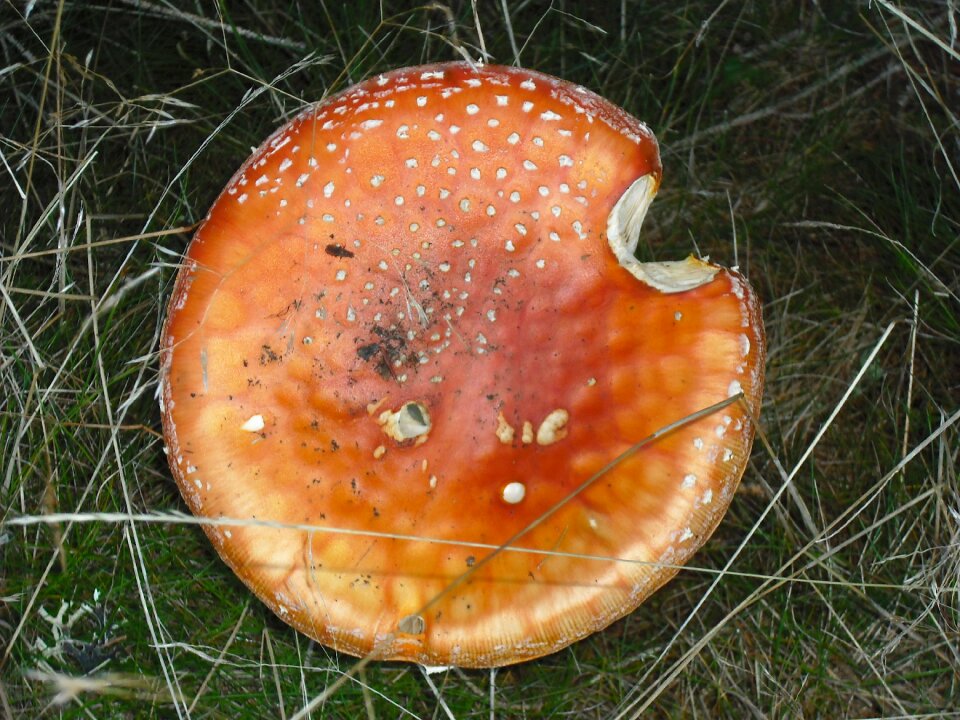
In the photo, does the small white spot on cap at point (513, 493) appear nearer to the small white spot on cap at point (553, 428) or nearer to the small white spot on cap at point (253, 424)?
the small white spot on cap at point (553, 428)

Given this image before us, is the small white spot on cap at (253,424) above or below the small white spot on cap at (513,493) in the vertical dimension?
above

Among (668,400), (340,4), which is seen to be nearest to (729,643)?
(668,400)

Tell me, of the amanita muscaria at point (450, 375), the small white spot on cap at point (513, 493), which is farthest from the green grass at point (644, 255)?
the small white spot on cap at point (513, 493)

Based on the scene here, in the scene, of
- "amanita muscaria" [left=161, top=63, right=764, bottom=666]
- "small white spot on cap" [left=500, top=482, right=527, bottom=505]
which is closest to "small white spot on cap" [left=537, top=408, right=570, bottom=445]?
"amanita muscaria" [left=161, top=63, right=764, bottom=666]

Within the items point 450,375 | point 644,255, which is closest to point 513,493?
point 450,375

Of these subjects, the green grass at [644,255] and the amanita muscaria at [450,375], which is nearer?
the amanita muscaria at [450,375]

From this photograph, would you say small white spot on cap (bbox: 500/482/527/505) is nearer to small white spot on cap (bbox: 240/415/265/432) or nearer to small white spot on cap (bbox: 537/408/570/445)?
small white spot on cap (bbox: 537/408/570/445)

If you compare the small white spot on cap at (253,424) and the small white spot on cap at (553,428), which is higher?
the small white spot on cap at (253,424)
